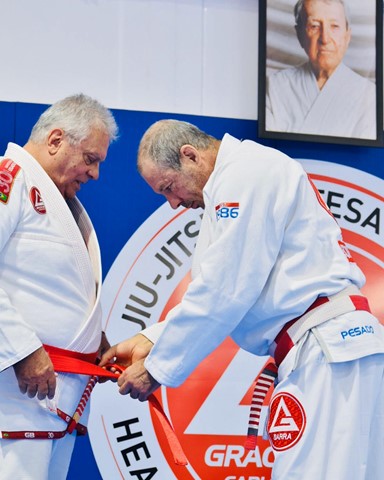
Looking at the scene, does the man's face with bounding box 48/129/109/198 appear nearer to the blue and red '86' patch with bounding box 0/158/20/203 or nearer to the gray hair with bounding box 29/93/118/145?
the gray hair with bounding box 29/93/118/145

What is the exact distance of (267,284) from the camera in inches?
101

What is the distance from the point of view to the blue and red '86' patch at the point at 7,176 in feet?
8.45

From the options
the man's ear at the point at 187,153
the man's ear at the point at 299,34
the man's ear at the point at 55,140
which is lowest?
the man's ear at the point at 187,153

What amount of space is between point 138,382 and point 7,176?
77cm

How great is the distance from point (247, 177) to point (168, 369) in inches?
25.3

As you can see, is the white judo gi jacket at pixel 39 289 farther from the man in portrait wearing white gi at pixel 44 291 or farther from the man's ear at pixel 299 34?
the man's ear at pixel 299 34

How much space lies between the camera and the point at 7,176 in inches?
103

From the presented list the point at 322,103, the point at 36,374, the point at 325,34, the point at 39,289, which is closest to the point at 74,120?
the point at 39,289

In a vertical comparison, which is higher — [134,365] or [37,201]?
[37,201]

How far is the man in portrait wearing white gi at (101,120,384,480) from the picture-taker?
2439 mm

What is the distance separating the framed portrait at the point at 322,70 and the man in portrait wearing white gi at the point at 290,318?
1562mm

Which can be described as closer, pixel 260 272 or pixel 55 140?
pixel 260 272

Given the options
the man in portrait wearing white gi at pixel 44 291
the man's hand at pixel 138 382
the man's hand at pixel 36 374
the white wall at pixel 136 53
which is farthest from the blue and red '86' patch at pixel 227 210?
the white wall at pixel 136 53

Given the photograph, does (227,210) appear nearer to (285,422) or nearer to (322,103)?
(285,422)
